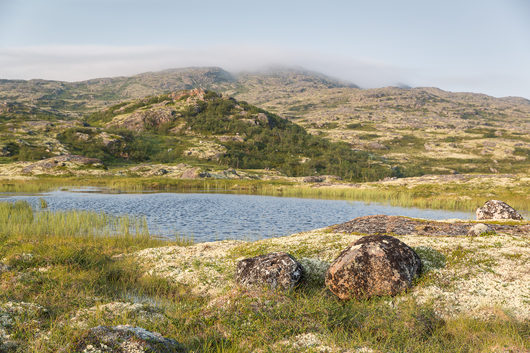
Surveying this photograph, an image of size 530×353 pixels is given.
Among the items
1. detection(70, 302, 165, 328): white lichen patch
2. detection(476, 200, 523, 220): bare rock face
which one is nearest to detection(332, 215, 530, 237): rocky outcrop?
detection(476, 200, 523, 220): bare rock face

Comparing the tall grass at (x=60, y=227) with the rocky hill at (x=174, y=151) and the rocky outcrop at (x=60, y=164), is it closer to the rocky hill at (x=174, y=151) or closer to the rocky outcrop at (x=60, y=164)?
the rocky outcrop at (x=60, y=164)

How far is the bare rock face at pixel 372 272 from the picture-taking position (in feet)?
43.1

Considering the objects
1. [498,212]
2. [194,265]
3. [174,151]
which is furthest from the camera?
[174,151]

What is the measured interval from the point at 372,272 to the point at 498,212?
21.1 meters

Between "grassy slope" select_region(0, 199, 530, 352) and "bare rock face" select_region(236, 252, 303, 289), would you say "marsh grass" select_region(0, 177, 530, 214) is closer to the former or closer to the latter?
"grassy slope" select_region(0, 199, 530, 352)

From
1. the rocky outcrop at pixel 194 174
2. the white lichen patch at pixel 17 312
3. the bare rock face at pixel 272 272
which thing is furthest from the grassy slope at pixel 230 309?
the rocky outcrop at pixel 194 174

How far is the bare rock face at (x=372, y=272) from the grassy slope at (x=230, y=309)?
52 cm

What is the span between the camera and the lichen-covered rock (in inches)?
275

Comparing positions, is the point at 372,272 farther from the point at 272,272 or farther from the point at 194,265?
the point at 194,265

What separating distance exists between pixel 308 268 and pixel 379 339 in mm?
6097

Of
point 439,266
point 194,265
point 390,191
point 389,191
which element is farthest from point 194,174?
point 439,266

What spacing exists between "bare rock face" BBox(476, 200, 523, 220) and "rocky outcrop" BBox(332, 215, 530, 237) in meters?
5.62

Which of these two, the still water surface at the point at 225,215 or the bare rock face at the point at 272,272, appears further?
the still water surface at the point at 225,215

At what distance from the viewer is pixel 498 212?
92.1 ft
